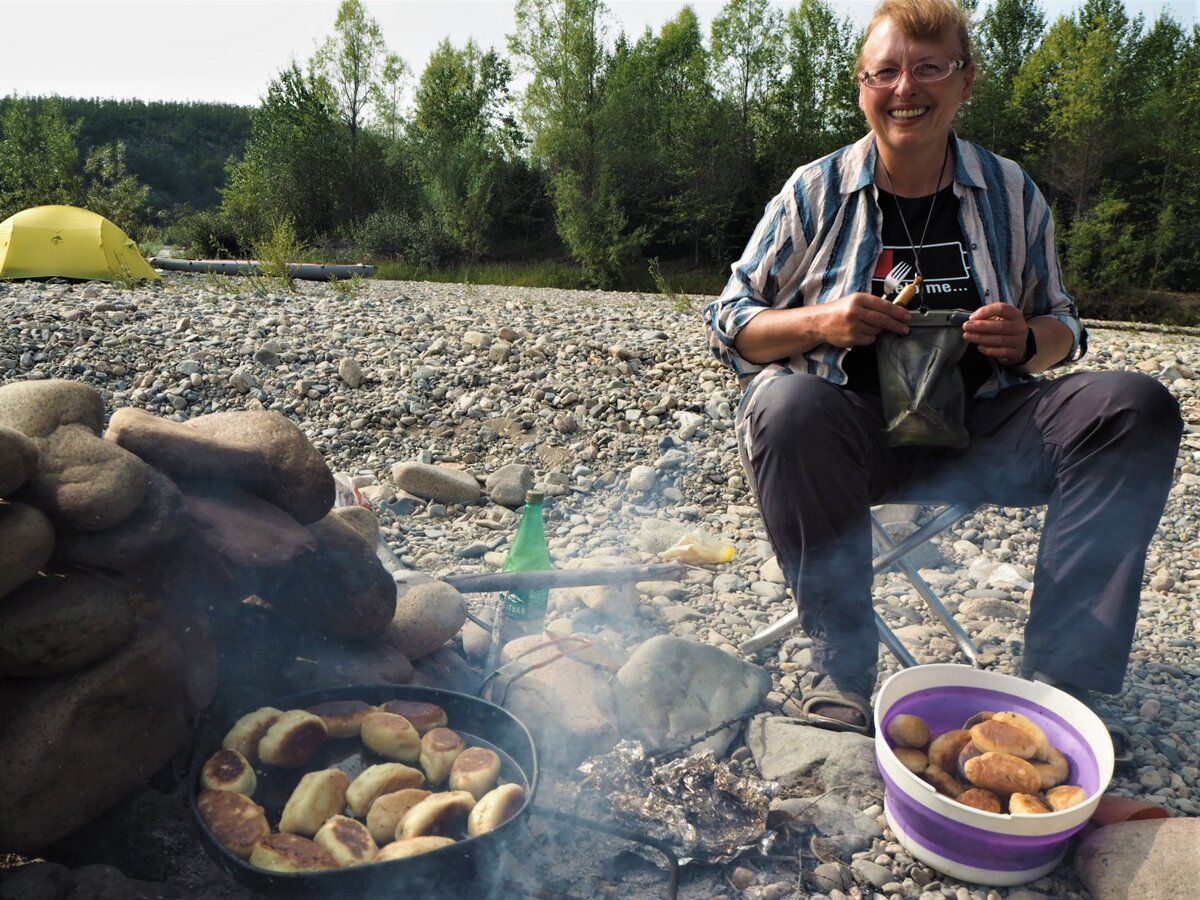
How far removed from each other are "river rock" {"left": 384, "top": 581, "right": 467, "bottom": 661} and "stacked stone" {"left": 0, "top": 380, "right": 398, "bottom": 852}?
19cm

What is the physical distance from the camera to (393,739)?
158 cm

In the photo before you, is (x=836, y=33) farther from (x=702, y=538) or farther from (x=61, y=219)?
(x=702, y=538)

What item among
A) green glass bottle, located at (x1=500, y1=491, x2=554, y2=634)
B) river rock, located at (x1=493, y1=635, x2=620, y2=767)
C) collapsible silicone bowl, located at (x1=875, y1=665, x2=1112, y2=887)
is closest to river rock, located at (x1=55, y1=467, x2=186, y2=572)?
river rock, located at (x1=493, y1=635, x2=620, y2=767)

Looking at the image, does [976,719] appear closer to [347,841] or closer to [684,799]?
[684,799]

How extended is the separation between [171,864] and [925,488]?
183cm

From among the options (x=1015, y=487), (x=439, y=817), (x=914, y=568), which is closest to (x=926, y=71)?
(x=1015, y=487)

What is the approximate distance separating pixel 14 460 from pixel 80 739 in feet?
1.51

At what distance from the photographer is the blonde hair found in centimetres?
211

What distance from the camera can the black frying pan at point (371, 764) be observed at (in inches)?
48.9

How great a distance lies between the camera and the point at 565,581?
257cm

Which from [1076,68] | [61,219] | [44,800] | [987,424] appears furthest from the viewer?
[1076,68]

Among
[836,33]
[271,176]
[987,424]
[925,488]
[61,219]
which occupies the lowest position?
[925,488]

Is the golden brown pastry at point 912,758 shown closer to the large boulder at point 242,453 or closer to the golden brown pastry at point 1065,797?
the golden brown pastry at point 1065,797

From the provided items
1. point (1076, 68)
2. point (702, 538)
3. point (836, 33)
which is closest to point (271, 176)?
point (836, 33)
